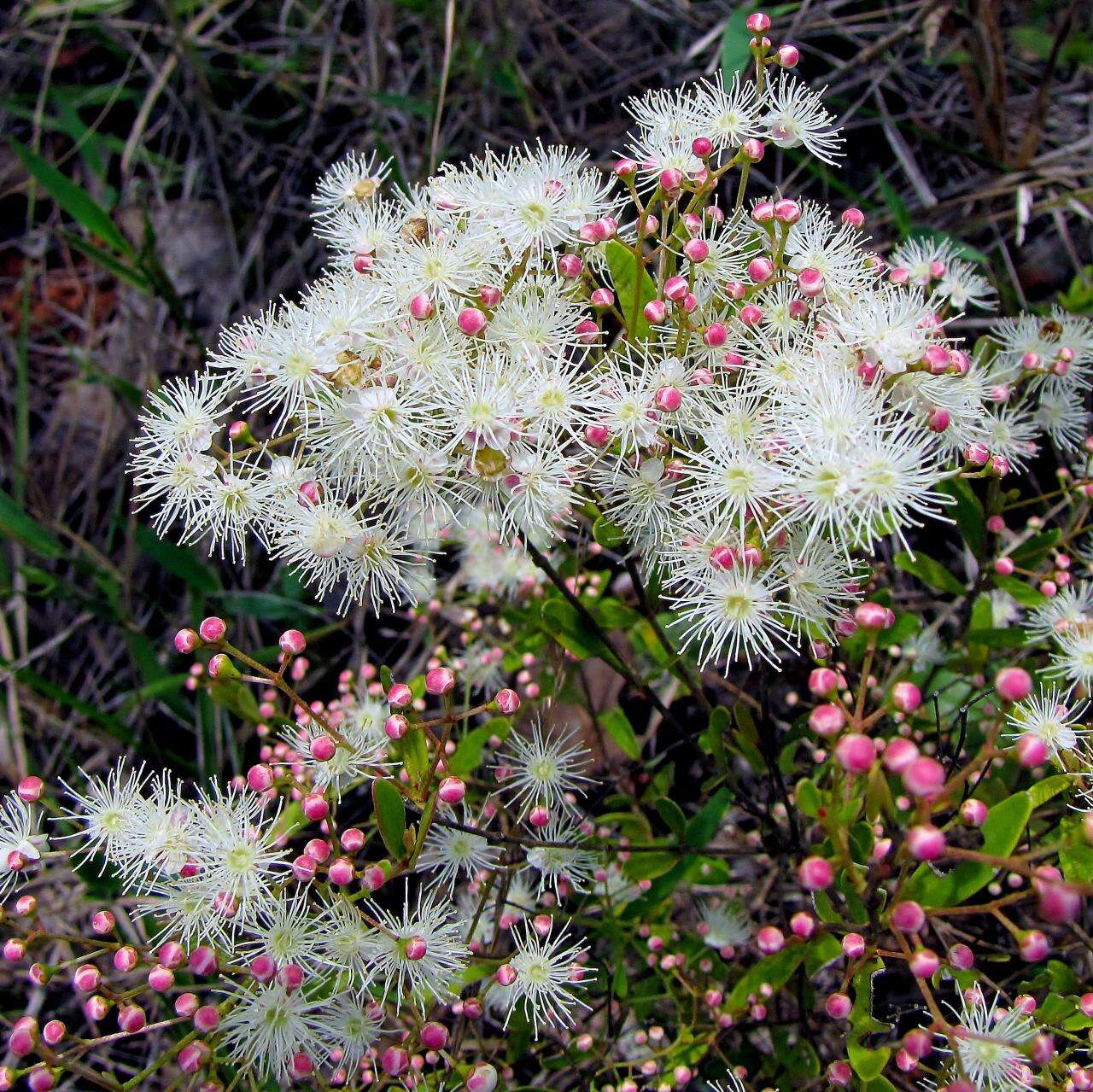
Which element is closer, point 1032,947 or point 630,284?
point 1032,947

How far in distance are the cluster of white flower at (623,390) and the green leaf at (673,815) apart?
0.35m

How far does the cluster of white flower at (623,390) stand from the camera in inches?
53.4

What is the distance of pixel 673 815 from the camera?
1672 mm

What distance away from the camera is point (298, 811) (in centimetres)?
163

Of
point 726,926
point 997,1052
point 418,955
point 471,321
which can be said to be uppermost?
point 471,321

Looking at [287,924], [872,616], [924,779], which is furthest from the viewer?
[287,924]

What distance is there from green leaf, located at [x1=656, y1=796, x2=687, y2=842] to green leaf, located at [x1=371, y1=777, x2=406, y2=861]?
0.48 meters

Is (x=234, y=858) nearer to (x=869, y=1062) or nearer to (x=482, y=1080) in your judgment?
(x=482, y=1080)

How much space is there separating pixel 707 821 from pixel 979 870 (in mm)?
530

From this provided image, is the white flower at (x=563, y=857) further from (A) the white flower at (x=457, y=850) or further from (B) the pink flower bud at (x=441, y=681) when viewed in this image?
(B) the pink flower bud at (x=441, y=681)

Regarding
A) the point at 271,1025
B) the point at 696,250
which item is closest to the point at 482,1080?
the point at 271,1025

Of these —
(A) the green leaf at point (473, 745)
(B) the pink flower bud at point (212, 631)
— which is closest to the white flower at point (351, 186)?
(B) the pink flower bud at point (212, 631)

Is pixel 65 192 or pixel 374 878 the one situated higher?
pixel 65 192

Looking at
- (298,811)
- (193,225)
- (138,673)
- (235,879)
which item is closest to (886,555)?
(298,811)
